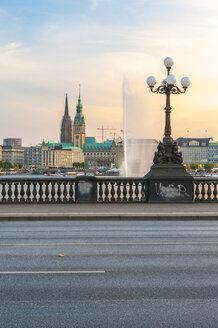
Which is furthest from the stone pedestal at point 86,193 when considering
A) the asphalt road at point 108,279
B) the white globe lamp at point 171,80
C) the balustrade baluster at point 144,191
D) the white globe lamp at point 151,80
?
the asphalt road at point 108,279

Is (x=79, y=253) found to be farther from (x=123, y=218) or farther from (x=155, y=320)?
(x=123, y=218)

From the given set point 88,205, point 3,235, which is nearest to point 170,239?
point 3,235

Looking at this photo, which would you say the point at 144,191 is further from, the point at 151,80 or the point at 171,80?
the point at 151,80

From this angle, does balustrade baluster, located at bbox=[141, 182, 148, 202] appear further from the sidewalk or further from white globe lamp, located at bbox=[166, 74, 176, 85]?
white globe lamp, located at bbox=[166, 74, 176, 85]

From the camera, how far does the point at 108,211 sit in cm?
1566

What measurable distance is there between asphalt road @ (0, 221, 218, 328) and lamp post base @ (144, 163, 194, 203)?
6411mm

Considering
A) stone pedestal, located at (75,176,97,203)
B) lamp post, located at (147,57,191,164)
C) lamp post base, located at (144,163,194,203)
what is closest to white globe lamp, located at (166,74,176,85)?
lamp post, located at (147,57,191,164)

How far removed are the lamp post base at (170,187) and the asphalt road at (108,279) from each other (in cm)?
641

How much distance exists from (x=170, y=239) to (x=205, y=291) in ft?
14.9

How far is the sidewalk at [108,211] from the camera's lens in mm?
14641

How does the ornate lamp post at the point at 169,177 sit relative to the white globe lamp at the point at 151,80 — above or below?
below

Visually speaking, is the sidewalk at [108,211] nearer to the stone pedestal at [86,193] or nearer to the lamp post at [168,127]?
the stone pedestal at [86,193]

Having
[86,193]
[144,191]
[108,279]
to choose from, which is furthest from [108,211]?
[108,279]

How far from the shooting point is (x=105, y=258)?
8.34m
